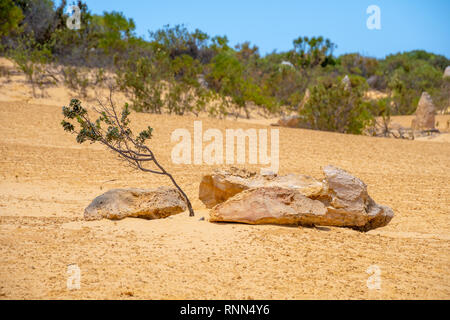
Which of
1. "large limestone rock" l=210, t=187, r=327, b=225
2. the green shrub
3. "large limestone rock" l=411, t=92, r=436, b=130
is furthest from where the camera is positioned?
"large limestone rock" l=411, t=92, r=436, b=130

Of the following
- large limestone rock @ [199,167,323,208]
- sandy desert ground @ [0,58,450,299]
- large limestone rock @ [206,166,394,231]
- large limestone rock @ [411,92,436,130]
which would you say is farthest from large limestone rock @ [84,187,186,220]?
large limestone rock @ [411,92,436,130]

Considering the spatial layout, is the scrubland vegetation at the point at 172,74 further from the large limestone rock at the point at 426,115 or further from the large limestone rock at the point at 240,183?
the large limestone rock at the point at 240,183

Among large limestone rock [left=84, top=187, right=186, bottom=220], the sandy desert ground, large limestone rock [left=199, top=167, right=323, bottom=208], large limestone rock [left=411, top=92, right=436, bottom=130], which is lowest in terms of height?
the sandy desert ground

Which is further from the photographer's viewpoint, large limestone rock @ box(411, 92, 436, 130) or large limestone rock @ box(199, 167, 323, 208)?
large limestone rock @ box(411, 92, 436, 130)

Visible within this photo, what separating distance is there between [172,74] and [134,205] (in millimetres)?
13101

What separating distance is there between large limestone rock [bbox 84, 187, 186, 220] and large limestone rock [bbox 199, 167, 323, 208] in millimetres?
580

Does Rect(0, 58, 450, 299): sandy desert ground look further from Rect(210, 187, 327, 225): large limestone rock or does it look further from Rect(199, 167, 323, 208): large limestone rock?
Rect(199, 167, 323, 208): large limestone rock

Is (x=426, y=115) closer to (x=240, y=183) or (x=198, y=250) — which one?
(x=240, y=183)

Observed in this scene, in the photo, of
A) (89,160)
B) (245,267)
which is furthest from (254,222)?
(89,160)

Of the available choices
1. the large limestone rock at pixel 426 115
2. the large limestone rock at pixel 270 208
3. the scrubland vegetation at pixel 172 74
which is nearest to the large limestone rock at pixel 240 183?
the large limestone rock at pixel 270 208

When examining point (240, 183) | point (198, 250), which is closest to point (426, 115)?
point (240, 183)

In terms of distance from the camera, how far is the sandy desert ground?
3428mm

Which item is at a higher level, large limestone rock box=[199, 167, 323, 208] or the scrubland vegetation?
the scrubland vegetation

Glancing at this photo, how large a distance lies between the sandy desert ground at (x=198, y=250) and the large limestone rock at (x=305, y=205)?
14cm
